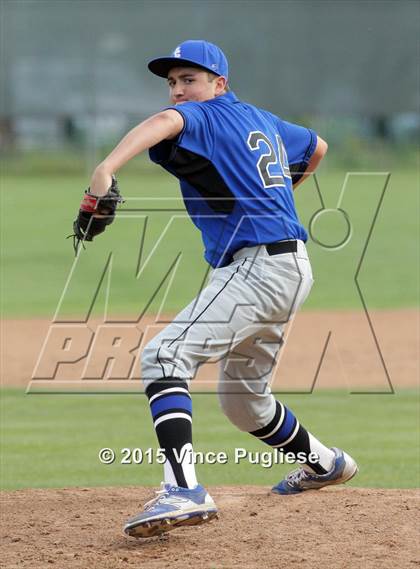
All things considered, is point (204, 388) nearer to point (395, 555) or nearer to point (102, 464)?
point (102, 464)

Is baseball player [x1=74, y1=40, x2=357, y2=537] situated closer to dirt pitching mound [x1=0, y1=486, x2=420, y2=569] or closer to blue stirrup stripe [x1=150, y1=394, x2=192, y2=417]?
blue stirrup stripe [x1=150, y1=394, x2=192, y2=417]

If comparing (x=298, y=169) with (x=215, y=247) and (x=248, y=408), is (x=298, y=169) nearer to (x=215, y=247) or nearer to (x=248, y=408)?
(x=215, y=247)

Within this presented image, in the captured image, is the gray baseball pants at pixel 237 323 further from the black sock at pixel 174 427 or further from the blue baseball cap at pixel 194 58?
the blue baseball cap at pixel 194 58

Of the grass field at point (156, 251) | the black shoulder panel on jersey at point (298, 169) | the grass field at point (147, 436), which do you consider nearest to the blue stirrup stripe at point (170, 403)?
the black shoulder panel on jersey at point (298, 169)

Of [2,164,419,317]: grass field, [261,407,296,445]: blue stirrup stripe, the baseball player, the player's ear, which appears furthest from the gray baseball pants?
[2,164,419,317]: grass field

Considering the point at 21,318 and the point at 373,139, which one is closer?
the point at 21,318

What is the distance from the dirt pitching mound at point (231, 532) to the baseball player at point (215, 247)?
1.17 feet

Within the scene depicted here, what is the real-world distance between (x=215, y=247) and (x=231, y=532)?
1167mm

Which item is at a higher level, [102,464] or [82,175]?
[102,464]

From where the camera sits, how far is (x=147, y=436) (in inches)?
259

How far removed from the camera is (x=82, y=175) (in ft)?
86.9

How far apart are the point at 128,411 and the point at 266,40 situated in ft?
61.5

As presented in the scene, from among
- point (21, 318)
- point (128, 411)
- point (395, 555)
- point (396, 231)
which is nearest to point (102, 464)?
point (128, 411)

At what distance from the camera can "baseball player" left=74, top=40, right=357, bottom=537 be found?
11.3ft
